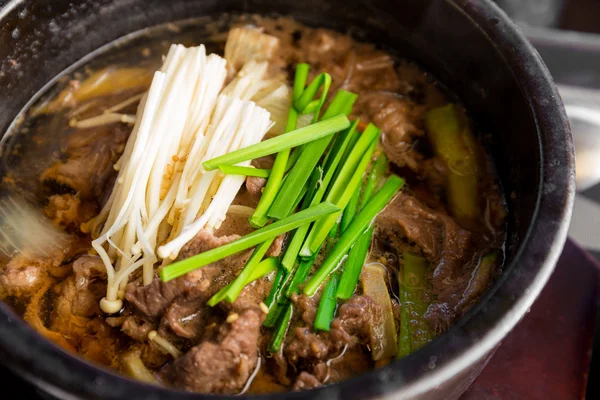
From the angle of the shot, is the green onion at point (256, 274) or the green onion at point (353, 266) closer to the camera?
the green onion at point (256, 274)

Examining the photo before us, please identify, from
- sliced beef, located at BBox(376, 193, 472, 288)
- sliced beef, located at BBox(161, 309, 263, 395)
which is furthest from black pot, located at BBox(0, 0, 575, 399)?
sliced beef, located at BBox(161, 309, 263, 395)

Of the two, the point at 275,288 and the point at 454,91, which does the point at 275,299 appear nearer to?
the point at 275,288

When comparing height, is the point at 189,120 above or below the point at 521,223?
above

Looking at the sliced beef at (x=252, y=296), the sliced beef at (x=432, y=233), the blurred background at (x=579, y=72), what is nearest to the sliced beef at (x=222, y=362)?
the sliced beef at (x=252, y=296)

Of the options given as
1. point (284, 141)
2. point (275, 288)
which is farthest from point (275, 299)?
point (284, 141)

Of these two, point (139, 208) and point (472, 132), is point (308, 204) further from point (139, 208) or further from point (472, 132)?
point (472, 132)

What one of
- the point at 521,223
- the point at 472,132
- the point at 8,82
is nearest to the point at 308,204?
the point at 521,223

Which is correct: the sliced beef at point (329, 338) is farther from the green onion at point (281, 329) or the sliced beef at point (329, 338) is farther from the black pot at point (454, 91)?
the black pot at point (454, 91)

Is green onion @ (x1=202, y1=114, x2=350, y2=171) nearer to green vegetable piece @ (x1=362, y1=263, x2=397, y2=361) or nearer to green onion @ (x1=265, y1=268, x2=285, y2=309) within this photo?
green onion @ (x1=265, y1=268, x2=285, y2=309)
